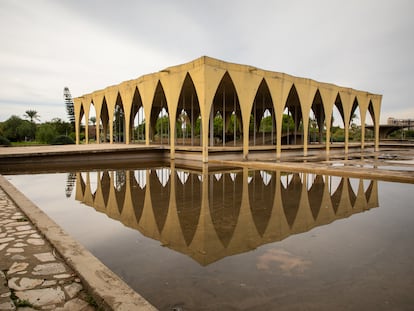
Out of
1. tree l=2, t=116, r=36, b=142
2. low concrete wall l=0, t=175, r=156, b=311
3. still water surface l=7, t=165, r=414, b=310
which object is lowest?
still water surface l=7, t=165, r=414, b=310

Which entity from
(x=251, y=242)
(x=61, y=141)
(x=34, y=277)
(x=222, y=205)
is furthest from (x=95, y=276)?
(x=61, y=141)

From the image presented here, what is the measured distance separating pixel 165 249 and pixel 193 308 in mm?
1505

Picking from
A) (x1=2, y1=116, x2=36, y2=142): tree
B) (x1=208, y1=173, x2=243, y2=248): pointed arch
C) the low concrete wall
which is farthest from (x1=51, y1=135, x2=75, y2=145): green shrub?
the low concrete wall

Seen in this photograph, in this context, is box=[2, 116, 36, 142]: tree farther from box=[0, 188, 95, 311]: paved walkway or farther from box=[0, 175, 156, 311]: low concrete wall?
box=[0, 188, 95, 311]: paved walkway

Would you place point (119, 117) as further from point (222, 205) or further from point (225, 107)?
point (222, 205)

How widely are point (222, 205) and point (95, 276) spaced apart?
13.4 feet

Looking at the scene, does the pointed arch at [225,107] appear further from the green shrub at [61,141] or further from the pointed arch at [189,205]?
the green shrub at [61,141]

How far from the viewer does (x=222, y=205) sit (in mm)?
6641

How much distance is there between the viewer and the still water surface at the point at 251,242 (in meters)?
2.88

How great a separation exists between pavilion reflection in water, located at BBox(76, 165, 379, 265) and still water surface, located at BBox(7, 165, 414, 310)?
0.03 metres

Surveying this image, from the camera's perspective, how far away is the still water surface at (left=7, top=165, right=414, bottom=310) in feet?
9.44

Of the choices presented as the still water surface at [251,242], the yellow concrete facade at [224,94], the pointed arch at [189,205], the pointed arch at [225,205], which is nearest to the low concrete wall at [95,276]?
the still water surface at [251,242]

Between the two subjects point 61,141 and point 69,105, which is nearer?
point 61,141

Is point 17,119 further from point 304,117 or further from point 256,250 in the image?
point 256,250
